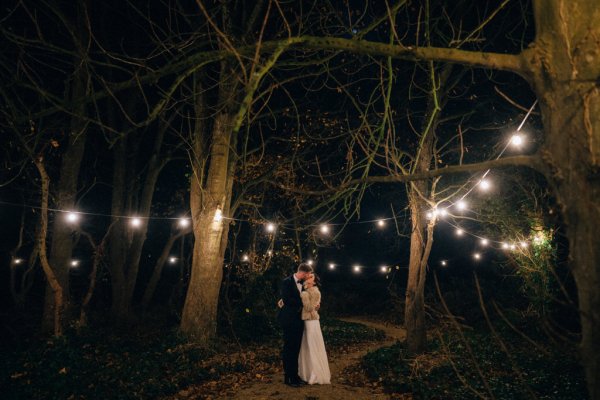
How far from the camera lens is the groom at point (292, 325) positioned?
6.53 metres

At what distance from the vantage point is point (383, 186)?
856 inches

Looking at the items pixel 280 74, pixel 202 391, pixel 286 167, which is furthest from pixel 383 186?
pixel 202 391

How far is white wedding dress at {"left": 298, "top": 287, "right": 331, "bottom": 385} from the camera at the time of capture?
263 inches

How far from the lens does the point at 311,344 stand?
21.9 feet

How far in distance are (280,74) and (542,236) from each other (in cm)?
923

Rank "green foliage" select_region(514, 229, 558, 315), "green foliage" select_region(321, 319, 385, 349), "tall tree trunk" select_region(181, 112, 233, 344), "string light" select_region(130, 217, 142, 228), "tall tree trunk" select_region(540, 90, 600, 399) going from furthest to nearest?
"string light" select_region(130, 217, 142, 228), "green foliage" select_region(321, 319, 385, 349), "green foliage" select_region(514, 229, 558, 315), "tall tree trunk" select_region(181, 112, 233, 344), "tall tree trunk" select_region(540, 90, 600, 399)

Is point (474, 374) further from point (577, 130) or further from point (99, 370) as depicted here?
point (99, 370)

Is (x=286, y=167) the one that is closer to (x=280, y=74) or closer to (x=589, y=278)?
(x=280, y=74)

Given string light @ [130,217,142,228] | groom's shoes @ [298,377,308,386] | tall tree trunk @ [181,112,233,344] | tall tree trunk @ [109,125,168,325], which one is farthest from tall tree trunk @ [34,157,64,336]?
groom's shoes @ [298,377,308,386]

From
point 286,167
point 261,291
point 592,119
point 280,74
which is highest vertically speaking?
point 280,74

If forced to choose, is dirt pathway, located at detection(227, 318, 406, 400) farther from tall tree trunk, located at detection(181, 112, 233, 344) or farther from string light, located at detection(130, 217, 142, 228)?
string light, located at detection(130, 217, 142, 228)

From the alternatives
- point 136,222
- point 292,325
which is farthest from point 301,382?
point 136,222

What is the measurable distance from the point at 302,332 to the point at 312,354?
16.5 inches

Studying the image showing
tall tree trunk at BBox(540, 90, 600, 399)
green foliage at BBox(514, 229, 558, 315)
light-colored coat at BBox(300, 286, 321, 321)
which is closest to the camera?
tall tree trunk at BBox(540, 90, 600, 399)
